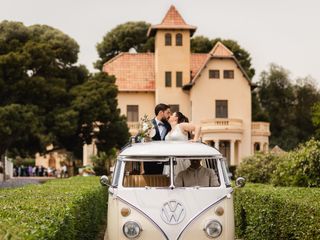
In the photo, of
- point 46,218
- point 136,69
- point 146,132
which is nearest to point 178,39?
point 136,69

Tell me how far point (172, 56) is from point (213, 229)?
62.0 m

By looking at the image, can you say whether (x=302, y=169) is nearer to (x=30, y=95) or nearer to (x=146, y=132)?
(x=146, y=132)

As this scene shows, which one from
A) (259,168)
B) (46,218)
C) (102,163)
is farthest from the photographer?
(102,163)

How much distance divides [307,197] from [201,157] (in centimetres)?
301

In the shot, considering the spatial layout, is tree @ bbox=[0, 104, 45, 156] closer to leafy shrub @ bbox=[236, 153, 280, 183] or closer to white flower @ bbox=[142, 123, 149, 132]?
leafy shrub @ bbox=[236, 153, 280, 183]

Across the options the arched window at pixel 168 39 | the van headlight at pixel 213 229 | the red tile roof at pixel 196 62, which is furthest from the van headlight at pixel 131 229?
the red tile roof at pixel 196 62

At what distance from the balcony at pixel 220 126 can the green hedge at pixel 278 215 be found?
5055cm

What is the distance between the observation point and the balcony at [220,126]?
71062 mm

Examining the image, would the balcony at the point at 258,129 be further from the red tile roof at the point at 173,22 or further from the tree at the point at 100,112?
the tree at the point at 100,112

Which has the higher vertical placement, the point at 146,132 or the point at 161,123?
the point at 161,123

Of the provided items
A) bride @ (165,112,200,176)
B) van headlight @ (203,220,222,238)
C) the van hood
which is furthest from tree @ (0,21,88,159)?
van headlight @ (203,220,222,238)

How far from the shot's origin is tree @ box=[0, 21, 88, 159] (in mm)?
54375

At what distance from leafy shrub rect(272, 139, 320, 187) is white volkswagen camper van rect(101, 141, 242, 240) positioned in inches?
394

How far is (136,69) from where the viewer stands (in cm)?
7700
